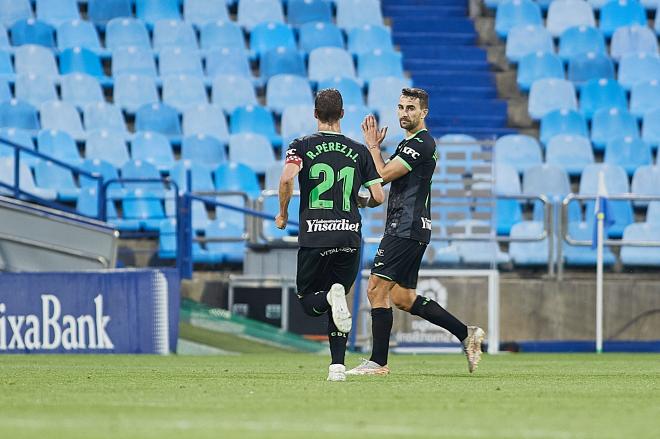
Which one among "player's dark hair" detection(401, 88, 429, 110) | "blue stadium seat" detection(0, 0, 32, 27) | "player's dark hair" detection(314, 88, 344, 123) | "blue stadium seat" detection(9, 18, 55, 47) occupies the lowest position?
"player's dark hair" detection(314, 88, 344, 123)

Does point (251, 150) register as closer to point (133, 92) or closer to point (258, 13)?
point (133, 92)

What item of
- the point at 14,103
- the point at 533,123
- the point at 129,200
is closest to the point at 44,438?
the point at 129,200

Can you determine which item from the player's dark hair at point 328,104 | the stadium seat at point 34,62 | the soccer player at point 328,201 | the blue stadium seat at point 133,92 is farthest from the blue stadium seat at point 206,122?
the player's dark hair at point 328,104

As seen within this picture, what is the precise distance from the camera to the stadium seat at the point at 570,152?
19.7 metres

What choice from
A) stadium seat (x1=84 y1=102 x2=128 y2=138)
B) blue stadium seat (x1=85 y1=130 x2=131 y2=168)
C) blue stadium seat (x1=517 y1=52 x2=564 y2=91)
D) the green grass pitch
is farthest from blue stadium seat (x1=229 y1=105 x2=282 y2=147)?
the green grass pitch

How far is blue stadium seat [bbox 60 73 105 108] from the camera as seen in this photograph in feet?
66.0

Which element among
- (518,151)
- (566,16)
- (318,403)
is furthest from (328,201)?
(566,16)

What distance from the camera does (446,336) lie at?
55.4ft

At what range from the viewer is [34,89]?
20.0 meters

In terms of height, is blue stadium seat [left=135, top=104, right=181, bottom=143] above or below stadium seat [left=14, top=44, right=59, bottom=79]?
below

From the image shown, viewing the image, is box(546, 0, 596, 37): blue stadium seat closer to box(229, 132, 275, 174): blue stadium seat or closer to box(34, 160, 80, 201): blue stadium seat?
box(229, 132, 275, 174): blue stadium seat

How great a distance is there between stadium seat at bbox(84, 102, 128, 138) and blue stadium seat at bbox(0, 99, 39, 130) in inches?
28.5

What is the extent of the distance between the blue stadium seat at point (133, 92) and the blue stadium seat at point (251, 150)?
164 centimetres

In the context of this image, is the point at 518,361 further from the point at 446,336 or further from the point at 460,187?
the point at 460,187
